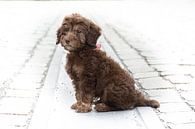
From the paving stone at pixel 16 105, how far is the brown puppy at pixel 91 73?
68 cm

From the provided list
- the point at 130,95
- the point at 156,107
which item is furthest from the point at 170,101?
the point at 130,95

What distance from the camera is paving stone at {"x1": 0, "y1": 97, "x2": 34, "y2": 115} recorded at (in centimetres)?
694

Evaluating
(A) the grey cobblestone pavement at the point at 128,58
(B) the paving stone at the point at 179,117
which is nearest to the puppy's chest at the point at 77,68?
(A) the grey cobblestone pavement at the point at 128,58

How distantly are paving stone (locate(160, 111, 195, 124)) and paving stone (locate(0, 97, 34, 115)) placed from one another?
1.70 meters

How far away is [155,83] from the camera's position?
27.8 ft

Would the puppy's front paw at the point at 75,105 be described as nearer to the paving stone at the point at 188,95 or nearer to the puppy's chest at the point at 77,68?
the puppy's chest at the point at 77,68

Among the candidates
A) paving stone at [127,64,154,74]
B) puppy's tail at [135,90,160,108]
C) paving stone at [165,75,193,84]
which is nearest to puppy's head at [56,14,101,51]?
puppy's tail at [135,90,160,108]

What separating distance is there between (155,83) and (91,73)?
2.05 m

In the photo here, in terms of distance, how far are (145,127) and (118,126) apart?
302 millimetres

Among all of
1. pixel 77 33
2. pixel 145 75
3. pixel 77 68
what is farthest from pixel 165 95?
pixel 77 33

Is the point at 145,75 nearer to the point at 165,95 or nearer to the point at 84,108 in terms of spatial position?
the point at 165,95

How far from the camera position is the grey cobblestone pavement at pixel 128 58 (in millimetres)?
7051

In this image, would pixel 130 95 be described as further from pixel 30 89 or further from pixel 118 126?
pixel 30 89

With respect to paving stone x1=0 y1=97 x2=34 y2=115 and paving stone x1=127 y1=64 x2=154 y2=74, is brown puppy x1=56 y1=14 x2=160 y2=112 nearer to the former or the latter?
paving stone x1=0 y1=97 x2=34 y2=115
